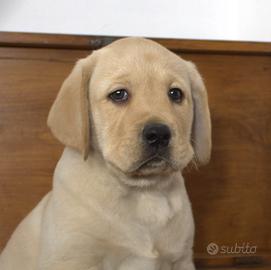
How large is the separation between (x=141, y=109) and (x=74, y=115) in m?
0.19

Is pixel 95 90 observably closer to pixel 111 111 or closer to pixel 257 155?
pixel 111 111

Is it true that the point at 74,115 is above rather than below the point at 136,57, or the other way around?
below

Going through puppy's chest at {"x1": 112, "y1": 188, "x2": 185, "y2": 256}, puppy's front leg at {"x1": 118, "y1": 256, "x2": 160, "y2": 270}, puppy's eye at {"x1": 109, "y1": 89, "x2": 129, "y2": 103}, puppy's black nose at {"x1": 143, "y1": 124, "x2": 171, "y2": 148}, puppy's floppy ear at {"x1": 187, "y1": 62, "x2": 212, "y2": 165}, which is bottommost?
puppy's front leg at {"x1": 118, "y1": 256, "x2": 160, "y2": 270}

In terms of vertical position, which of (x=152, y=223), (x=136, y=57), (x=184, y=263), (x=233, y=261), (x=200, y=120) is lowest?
(x=233, y=261)

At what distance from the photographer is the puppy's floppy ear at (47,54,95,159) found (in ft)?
4.50

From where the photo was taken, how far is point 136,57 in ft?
4.58

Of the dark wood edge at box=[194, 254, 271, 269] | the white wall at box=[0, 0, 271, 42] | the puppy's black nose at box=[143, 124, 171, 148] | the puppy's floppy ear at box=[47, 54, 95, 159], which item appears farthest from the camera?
the white wall at box=[0, 0, 271, 42]

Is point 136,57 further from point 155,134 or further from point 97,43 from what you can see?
point 97,43

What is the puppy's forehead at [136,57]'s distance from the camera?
139cm

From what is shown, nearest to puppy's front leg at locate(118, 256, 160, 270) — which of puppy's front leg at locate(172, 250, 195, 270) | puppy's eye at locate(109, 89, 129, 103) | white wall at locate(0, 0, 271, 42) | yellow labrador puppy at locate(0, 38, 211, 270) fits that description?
yellow labrador puppy at locate(0, 38, 211, 270)

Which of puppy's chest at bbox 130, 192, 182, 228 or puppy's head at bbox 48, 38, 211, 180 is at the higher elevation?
puppy's head at bbox 48, 38, 211, 180

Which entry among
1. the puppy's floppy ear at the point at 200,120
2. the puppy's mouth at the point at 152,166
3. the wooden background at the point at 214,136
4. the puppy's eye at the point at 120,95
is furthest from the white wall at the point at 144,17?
the puppy's mouth at the point at 152,166

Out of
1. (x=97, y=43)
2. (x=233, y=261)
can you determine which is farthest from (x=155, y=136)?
(x=233, y=261)

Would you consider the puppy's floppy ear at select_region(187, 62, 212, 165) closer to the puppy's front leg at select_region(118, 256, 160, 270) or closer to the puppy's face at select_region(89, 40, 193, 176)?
the puppy's face at select_region(89, 40, 193, 176)
